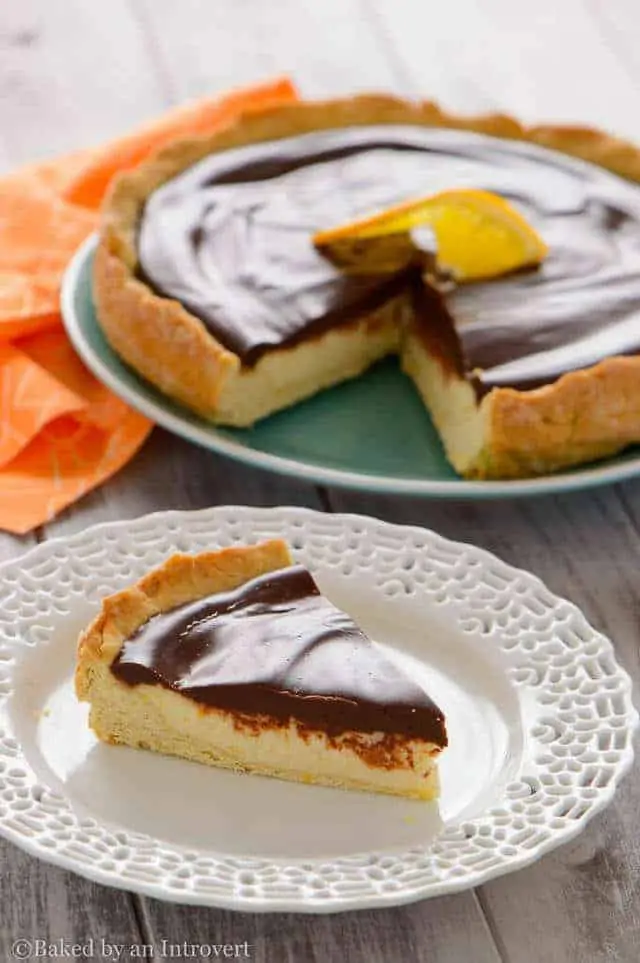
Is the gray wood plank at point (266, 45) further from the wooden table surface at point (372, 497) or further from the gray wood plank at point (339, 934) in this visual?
the gray wood plank at point (339, 934)

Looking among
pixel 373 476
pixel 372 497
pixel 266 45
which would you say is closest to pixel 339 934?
pixel 373 476

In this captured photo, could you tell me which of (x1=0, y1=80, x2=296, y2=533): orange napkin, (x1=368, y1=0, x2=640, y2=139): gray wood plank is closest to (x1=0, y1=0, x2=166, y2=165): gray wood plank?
(x1=0, y1=80, x2=296, y2=533): orange napkin

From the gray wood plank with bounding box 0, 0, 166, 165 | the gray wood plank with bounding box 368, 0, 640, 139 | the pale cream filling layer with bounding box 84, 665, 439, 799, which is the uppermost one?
the pale cream filling layer with bounding box 84, 665, 439, 799

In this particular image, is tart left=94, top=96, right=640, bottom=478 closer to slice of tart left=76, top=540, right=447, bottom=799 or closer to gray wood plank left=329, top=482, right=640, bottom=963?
gray wood plank left=329, top=482, right=640, bottom=963

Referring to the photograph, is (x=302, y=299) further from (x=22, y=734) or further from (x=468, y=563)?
(x=22, y=734)

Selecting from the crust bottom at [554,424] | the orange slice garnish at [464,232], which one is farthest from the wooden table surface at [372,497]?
the orange slice garnish at [464,232]

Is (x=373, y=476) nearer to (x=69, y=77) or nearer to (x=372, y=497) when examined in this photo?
(x=372, y=497)
